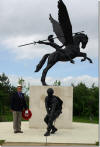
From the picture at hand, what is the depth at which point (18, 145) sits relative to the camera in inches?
320

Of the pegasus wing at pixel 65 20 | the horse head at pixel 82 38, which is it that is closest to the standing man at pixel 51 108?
the pegasus wing at pixel 65 20

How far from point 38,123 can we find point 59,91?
138 cm

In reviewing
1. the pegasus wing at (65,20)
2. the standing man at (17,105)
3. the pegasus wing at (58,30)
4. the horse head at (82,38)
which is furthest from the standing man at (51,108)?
the pegasus wing at (58,30)

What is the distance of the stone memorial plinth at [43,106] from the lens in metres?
12.0

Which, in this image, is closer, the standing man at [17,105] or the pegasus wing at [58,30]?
the standing man at [17,105]

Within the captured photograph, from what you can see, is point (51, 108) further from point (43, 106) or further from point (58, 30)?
point (58, 30)

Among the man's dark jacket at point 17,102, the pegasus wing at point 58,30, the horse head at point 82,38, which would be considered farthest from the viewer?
the pegasus wing at point 58,30

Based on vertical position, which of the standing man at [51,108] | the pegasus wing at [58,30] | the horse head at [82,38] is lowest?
the standing man at [51,108]

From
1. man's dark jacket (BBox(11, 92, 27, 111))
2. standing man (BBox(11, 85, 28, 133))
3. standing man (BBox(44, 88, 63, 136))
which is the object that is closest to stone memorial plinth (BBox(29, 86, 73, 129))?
standing man (BBox(11, 85, 28, 133))

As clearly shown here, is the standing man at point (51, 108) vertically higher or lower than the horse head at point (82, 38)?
lower

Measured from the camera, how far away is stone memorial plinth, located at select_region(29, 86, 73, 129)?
12.0 metres

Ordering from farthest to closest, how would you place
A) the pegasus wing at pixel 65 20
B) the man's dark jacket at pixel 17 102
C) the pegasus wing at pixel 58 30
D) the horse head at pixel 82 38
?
the pegasus wing at pixel 58 30, the horse head at pixel 82 38, the pegasus wing at pixel 65 20, the man's dark jacket at pixel 17 102

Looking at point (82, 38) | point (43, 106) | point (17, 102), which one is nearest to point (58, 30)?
point (82, 38)

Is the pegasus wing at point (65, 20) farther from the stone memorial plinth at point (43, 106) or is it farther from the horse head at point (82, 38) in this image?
the stone memorial plinth at point (43, 106)
